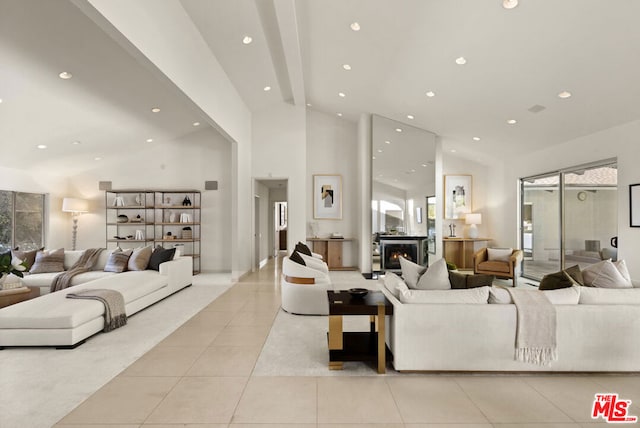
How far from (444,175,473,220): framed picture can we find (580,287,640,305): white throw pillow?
620 cm

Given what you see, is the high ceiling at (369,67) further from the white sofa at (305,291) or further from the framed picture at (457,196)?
the white sofa at (305,291)

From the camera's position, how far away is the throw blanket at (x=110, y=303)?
4234 mm

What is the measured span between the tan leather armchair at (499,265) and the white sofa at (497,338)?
4.08 metres

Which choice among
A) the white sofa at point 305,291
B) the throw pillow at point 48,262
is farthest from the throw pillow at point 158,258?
the white sofa at point 305,291

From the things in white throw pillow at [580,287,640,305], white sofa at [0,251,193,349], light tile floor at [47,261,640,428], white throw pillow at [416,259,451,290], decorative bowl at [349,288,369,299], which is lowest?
light tile floor at [47,261,640,428]

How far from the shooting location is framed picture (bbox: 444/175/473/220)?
30.4 ft

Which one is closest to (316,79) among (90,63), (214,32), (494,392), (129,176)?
(214,32)

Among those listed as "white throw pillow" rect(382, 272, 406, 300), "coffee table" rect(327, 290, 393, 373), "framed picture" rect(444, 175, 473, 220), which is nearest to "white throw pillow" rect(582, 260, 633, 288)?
"white throw pillow" rect(382, 272, 406, 300)

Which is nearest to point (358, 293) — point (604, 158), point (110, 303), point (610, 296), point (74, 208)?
point (610, 296)

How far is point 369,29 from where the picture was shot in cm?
498

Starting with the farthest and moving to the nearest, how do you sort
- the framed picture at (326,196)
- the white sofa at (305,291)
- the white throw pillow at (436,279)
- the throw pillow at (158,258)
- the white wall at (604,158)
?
1. the framed picture at (326,196)
2. the throw pillow at (158,258)
3. the white wall at (604,158)
4. the white sofa at (305,291)
5. the white throw pillow at (436,279)

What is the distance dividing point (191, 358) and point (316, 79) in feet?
18.4

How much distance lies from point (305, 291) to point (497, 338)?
2.58 metres

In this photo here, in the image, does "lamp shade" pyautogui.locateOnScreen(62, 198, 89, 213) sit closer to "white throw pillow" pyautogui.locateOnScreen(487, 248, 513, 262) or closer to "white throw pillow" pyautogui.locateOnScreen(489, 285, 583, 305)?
"white throw pillow" pyautogui.locateOnScreen(489, 285, 583, 305)
